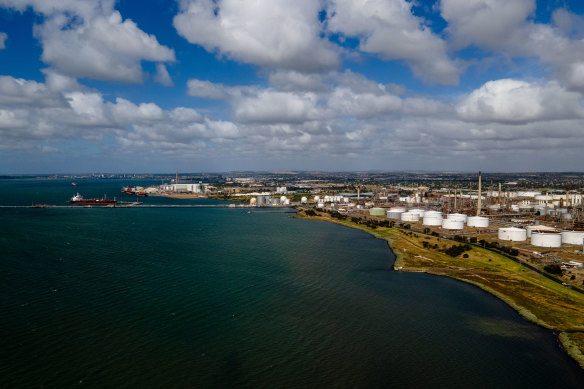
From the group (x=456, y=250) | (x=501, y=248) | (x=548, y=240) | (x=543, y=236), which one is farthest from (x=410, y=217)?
(x=456, y=250)

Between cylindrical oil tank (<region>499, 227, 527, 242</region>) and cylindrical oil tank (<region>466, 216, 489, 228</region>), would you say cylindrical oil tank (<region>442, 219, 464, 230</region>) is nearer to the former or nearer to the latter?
cylindrical oil tank (<region>466, 216, 489, 228</region>)

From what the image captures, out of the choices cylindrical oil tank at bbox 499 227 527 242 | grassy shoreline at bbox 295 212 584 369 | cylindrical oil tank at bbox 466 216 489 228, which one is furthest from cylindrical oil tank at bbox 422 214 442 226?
cylindrical oil tank at bbox 499 227 527 242

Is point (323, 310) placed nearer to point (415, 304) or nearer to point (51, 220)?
point (415, 304)

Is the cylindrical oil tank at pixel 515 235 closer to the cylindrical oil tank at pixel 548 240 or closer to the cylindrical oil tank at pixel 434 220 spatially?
the cylindrical oil tank at pixel 548 240

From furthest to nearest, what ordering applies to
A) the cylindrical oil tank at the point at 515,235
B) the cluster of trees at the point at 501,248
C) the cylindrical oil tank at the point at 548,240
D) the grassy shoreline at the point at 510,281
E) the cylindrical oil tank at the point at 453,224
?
the cylindrical oil tank at the point at 453,224, the cylindrical oil tank at the point at 515,235, the cylindrical oil tank at the point at 548,240, the cluster of trees at the point at 501,248, the grassy shoreline at the point at 510,281

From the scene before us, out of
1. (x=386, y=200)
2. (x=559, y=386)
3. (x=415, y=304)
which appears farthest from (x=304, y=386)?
(x=386, y=200)

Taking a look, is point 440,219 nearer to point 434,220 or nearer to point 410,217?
point 434,220

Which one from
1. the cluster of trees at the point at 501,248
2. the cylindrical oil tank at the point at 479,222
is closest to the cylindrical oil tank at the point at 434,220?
the cylindrical oil tank at the point at 479,222
